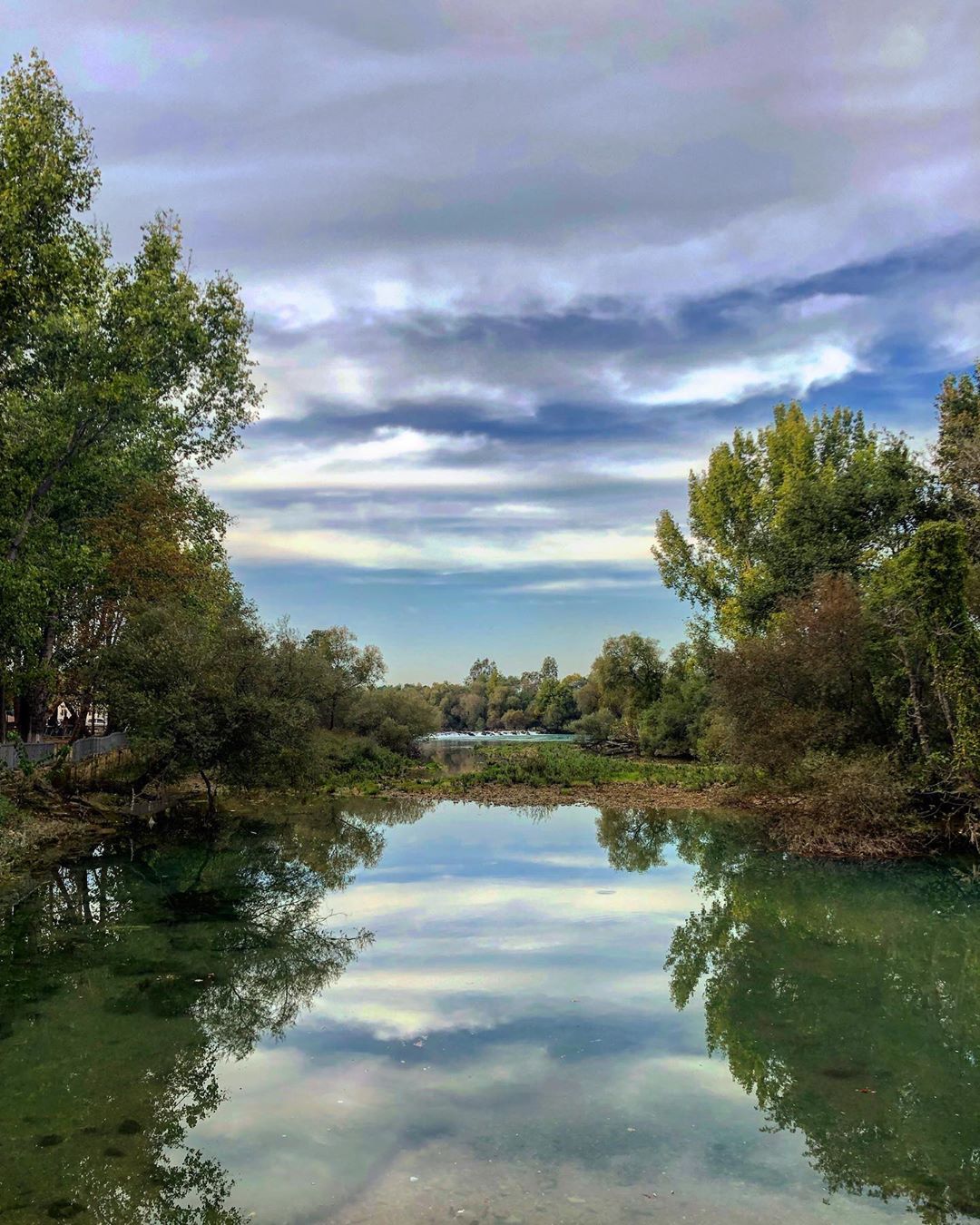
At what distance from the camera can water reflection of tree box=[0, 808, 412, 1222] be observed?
6.64m

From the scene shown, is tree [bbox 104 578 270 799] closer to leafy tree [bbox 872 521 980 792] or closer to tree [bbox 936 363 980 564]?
leafy tree [bbox 872 521 980 792]

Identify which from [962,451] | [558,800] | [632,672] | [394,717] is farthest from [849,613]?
[632,672]

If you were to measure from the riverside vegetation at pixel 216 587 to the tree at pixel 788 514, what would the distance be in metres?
0.14

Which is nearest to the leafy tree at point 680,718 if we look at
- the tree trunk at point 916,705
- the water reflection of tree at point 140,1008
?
the tree trunk at point 916,705

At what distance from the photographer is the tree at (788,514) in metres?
30.8

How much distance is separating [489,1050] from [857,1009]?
4.81m

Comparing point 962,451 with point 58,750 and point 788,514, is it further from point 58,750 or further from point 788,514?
point 58,750

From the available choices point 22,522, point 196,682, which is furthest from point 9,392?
point 196,682

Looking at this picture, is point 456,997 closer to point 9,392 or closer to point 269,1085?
point 269,1085

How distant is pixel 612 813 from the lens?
102 ft

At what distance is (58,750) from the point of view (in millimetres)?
28531

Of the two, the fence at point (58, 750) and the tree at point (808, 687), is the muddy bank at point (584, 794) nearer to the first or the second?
the tree at point (808, 687)

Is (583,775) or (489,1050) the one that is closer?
(489,1050)

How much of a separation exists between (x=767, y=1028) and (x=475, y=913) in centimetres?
693
